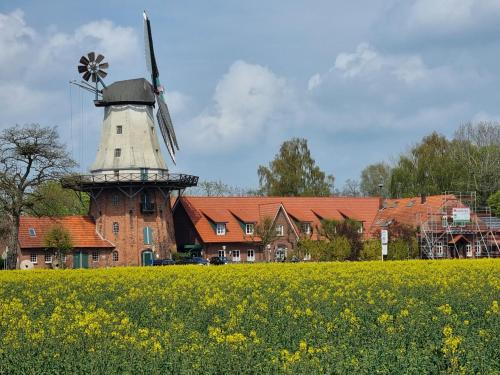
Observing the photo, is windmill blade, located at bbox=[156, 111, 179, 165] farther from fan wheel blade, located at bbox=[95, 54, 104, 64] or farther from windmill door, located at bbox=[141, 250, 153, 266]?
windmill door, located at bbox=[141, 250, 153, 266]

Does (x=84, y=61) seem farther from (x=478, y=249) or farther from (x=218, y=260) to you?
(x=478, y=249)

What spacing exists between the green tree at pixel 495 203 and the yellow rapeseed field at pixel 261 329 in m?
55.9

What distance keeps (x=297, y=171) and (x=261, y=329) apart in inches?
3523

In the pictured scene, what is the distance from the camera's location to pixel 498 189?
9825 centimetres

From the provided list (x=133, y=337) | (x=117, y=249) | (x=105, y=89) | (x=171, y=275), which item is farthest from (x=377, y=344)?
(x=105, y=89)

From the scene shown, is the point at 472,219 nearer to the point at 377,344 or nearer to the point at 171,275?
the point at 171,275

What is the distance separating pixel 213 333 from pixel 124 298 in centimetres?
1173

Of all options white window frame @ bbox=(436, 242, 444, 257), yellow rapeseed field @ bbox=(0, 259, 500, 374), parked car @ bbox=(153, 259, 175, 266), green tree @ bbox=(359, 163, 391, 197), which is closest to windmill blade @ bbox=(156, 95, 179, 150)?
parked car @ bbox=(153, 259, 175, 266)

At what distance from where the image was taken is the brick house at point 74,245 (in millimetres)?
69250

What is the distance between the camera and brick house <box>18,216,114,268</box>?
227ft

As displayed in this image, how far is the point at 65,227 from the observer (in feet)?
230

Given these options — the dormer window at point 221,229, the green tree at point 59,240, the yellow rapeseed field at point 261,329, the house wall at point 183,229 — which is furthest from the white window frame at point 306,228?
the yellow rapeseed field at point 261,329

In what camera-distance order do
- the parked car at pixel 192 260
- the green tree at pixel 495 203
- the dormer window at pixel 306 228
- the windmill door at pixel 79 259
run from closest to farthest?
the parked car at pixel 192 260, the windmill door at pixel 79 259, the dormer window at pixel 306 228, the green tree at pixel 495 203

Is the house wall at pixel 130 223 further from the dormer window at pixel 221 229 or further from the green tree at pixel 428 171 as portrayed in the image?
the green tree at pixel 428 171
